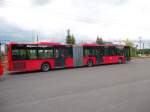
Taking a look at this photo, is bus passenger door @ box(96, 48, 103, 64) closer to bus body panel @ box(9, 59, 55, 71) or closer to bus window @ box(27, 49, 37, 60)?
bus body panel @ box(9, 59, 55, 71)

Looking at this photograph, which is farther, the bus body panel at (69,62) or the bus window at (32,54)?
the bus body panel at (69,62)

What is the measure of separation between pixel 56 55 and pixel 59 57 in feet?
1.32


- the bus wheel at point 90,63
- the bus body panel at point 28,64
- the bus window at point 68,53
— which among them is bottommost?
the bus wheel at point 90,63

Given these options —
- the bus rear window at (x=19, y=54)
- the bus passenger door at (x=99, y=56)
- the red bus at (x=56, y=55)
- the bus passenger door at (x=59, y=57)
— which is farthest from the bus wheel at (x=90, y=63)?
the bus rear window at (x=19, y=54)

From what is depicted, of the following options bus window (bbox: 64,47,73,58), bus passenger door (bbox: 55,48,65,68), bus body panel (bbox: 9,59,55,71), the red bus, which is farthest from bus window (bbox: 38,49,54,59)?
bus window (bbox: 64,47,73,58)

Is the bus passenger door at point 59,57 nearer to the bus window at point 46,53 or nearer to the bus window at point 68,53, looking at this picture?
the bus window at point 68,53

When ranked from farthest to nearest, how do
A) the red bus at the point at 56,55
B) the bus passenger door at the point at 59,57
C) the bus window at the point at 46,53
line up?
1. the bus passenger door at the point at 59,57
2. the bus window at the point at 46,53
3. the red bus at the point at 56,55

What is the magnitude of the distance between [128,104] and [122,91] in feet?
6.74

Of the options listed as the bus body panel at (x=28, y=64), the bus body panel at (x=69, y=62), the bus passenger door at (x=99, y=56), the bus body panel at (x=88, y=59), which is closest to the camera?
the bus body panel at (x=28, y=64)

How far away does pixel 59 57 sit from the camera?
790 inches

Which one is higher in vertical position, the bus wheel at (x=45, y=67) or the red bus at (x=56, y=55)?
the red bus at (x=56, y=55)

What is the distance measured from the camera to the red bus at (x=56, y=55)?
16931mm

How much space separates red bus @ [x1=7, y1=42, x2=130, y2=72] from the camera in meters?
16.9

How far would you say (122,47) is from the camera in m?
27.6
